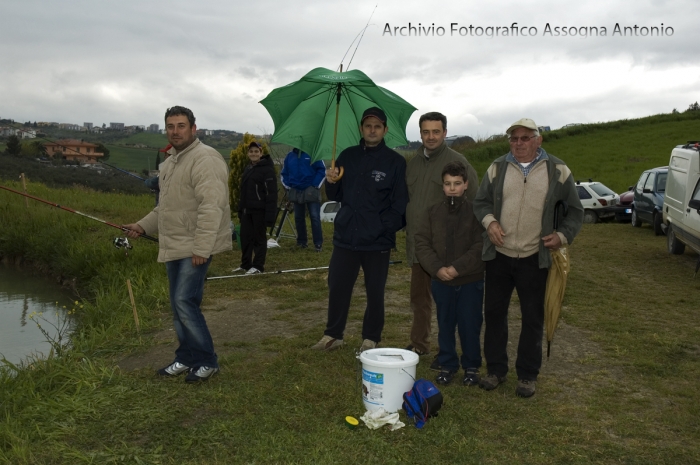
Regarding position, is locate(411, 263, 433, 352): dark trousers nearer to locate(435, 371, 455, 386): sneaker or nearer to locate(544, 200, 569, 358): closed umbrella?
locate(435, 371, 455, 386): sneaker

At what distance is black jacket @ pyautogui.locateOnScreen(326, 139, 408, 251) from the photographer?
5.42 meters

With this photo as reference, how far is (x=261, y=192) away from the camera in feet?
30.6

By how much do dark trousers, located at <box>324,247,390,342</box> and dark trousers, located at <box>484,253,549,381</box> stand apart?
3.17 ft

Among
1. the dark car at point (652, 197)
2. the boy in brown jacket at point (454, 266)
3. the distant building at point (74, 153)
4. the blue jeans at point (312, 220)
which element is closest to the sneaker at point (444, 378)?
the boy in brown jacket at point (454, 266)

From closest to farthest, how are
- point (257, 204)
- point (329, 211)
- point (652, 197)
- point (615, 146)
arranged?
point (257, 204) → point (652, 197) → point (329, 211) → point (615, 146)

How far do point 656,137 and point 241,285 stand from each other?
37.4 m

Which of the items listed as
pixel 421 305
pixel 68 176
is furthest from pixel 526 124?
pixel 68 176

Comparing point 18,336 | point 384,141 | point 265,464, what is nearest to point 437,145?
point 384,141

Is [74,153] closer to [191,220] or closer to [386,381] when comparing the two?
[191,220]

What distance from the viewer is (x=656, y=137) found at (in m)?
40.0

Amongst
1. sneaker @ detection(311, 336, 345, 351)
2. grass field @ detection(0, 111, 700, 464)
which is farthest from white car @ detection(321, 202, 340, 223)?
sneaker @ detection(311, 336, 345, 351)

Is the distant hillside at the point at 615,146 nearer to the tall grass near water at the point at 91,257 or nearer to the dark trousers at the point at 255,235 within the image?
the tall grass near water at the point at 91,257

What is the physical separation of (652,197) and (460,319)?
13.0 m

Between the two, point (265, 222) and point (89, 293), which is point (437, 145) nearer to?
point (265, 222)
